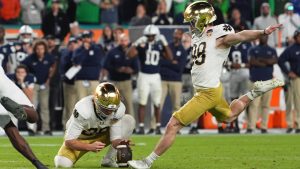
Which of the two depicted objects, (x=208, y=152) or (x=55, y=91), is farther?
(x=55, y=91)

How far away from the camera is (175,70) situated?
1762cm

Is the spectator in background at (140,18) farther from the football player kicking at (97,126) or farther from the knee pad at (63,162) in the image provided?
the knee pad at (63,162)

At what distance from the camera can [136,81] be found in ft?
60.2

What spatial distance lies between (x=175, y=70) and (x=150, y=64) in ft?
1.74

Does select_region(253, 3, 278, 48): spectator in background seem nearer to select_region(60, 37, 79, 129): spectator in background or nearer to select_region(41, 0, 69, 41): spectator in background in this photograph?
select_region(41, 0, 69, 41): spectator in background

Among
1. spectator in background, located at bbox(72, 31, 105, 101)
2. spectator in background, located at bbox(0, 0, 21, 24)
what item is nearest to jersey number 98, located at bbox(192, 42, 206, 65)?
spectator in background, located at bbox(72, 31, 105, 101)

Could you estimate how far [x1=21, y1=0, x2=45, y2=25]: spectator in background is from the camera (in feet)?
64.7

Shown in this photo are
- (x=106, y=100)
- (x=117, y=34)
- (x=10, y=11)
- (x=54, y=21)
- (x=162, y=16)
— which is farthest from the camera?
(x=162, y=16)

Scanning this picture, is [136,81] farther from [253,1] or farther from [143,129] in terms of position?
[253,1]

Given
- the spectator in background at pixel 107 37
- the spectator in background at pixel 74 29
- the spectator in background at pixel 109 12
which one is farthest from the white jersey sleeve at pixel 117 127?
the spectator in background at pixel 109 12

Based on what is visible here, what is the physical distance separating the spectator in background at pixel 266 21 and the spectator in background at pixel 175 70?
2708 millimetres

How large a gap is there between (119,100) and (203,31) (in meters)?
1.18

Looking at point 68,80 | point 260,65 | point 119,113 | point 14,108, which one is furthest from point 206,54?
point 68,80

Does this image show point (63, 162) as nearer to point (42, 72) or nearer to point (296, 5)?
point (42, 72)
